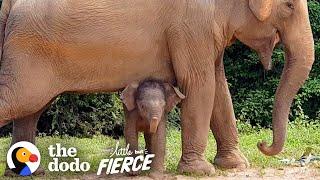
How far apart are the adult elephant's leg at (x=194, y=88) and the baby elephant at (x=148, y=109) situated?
16 centimetres

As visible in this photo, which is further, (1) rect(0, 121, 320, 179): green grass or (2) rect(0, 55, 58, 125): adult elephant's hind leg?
(1) rect(0, 121, 320, 179): green grass

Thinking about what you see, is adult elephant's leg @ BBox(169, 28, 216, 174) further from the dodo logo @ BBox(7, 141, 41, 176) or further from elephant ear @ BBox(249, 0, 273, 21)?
the dodo logo @ BBox(7, 141, 41, 176)

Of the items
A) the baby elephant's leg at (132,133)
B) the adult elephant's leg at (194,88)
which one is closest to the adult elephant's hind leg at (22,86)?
the baby elephant's leg at (132,133)

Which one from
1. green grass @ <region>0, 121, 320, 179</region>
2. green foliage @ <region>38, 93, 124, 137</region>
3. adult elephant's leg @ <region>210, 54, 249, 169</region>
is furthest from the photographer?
green foliage @ <region>38, 93, 124, 137</region>

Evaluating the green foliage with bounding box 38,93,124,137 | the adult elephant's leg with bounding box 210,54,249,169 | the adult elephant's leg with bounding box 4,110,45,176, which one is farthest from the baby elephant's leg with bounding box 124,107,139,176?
the green foliage with bounding box 38,93,124,137

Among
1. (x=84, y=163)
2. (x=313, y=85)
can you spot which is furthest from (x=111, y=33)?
(x=313, y=85)

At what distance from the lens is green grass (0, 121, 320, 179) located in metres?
7.78

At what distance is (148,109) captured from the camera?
21.3ft

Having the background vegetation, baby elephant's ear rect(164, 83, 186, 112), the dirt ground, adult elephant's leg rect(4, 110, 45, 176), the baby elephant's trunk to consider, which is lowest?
the background vegetation

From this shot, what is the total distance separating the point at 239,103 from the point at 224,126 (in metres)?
8.02

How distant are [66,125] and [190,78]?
6.32 metres

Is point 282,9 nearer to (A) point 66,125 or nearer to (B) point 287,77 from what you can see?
(B) point 287,77

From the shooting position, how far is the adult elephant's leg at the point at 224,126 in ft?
24.4

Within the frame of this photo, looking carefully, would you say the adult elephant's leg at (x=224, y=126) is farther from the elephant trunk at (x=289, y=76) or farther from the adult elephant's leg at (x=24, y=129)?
the adult elephant's leg at (x=24, y=129)
